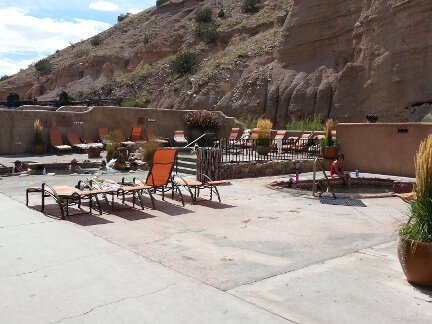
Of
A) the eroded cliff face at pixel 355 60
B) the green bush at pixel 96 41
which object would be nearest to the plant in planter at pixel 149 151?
the eroded cliff face at pixel 355 60

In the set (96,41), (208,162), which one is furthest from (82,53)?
(208,162)

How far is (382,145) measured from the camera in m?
14.9

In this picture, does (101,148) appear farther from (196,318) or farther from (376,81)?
(376,81)

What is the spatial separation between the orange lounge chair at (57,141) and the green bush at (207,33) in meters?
39.4

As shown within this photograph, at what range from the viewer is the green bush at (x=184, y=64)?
50.6m

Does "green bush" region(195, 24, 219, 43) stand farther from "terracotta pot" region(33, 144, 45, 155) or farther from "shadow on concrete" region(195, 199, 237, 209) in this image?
"shadow on concrete" region(195, 199, 237, 209)

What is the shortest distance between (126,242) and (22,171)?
8590mm

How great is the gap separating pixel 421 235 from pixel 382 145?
10.5 meters

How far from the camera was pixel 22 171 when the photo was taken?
13.9m

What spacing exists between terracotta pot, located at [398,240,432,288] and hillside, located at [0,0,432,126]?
21.3m

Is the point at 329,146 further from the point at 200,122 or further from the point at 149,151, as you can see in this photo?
the point at 200,122

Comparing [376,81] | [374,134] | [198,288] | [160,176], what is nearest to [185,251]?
[198,288]

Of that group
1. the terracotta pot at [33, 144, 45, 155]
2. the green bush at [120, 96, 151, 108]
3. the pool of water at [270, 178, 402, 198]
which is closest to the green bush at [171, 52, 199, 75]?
the green bush at [120, 96, 151, 108]

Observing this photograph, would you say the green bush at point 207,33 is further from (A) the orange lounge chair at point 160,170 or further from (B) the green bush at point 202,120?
(A) the orange lounge chair at point 160,170
